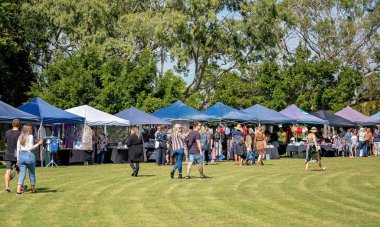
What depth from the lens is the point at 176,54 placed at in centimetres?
4728

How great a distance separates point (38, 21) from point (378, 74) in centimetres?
2966

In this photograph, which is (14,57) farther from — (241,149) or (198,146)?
(198,146)

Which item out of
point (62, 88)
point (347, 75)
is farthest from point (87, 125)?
point (347, 75)

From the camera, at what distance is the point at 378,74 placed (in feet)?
205

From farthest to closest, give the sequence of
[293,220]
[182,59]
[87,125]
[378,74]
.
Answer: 1. [378,74]
2. [182,59]
3. [87,125]
4. [293,220]

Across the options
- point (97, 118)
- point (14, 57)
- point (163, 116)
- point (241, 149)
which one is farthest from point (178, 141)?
point (14, 57)

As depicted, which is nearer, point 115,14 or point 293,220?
point 293,220

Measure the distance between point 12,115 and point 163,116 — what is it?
10.4m

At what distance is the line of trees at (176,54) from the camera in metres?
45.8

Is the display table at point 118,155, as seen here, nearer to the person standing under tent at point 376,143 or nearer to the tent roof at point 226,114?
the tent roof at point 226,114

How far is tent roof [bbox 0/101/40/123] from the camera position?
2777cm

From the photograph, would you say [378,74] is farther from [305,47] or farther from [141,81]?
[141,81]

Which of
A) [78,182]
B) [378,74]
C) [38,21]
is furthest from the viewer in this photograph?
[378,74]

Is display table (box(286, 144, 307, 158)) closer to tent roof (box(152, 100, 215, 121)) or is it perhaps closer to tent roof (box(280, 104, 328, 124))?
tent roof (box(280, 104, 328, 124))
